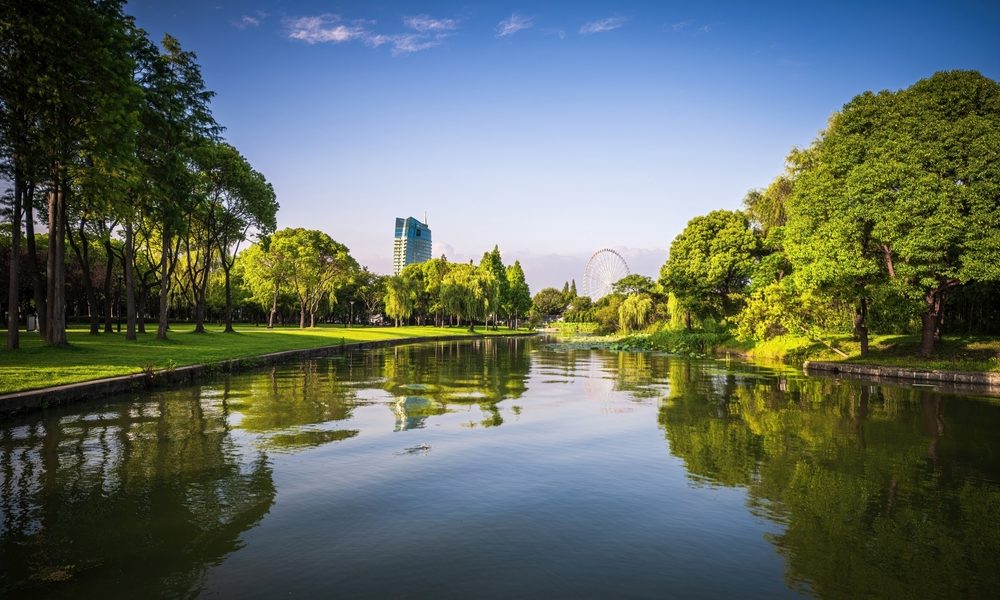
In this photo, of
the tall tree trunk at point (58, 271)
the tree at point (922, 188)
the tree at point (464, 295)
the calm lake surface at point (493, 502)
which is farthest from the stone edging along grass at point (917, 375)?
the tree at point (464, 295)

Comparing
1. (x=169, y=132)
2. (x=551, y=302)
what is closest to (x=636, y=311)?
(x=169, y=132)

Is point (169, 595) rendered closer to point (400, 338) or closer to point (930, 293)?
point (930, 293)

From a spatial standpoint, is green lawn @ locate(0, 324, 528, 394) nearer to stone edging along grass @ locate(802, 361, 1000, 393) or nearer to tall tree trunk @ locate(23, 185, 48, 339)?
tall tree trunk @ locate(23, 185, 48, 339)

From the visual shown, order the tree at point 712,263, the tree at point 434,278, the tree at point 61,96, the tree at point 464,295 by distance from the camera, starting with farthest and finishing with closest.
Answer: the tree at point 434,278, the tree at point 464,295, the tree at point 712,263, the tree at point 61,96

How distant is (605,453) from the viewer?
1014 cm

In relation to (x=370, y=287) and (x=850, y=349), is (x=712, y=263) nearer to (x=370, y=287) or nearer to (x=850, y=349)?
(x=850, y=349)

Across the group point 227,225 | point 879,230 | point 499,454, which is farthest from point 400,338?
point 499,454

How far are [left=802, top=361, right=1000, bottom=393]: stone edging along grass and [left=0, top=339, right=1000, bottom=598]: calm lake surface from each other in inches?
307

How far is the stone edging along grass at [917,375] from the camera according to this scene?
2044 cm

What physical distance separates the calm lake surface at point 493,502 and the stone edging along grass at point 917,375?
780 centimetres

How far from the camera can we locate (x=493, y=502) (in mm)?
7262

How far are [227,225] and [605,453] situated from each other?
4090cm

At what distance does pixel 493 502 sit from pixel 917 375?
23.5 metres

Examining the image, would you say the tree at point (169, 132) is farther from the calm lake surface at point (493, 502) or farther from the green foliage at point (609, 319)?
the green foliage at point (609, 319)
